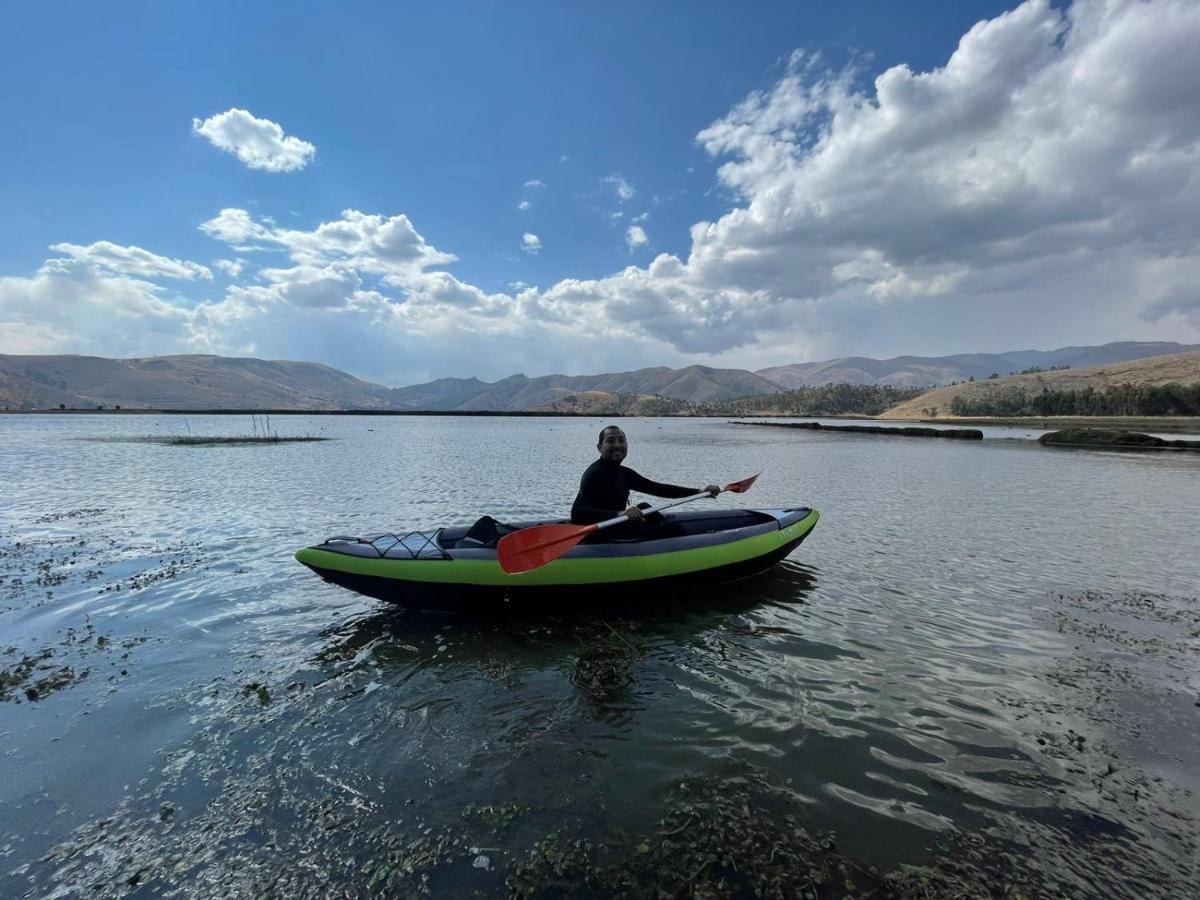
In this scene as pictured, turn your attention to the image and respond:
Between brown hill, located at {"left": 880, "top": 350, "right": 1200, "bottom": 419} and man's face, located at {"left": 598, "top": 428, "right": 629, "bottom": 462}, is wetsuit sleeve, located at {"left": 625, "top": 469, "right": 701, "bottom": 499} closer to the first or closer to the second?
man's face, located at {"left": 598, "top": 428, "right": 629, "bottom": 462}

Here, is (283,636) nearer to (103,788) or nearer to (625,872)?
(103,788)

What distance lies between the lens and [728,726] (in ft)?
20.2

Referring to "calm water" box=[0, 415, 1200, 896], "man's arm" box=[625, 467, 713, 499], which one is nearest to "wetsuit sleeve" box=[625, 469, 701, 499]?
"man's arm" box=[625, 467, 713, 499]

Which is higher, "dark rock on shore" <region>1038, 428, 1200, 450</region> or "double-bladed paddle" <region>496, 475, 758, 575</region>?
"double-bladed paddle" <region>496, 475, 758, 575</region>

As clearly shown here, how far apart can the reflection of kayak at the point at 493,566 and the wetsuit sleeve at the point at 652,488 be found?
1.03 metres

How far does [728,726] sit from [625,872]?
2.37m

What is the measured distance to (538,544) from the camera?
900 cm

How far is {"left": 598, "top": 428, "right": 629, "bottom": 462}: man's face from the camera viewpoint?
9.77 meters

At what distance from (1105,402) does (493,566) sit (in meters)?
146

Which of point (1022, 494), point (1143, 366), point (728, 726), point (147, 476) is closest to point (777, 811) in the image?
point (728, 726)

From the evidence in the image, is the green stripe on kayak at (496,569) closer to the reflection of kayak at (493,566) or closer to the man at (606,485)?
the reflection of kayak at (493,566)

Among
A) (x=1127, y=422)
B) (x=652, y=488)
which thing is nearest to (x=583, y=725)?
(x=652, y=488)

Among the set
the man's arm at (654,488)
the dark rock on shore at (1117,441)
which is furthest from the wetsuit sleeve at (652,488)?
the dark rock on shore at (1117,441)

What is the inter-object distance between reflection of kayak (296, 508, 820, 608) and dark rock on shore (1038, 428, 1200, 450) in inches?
2400
